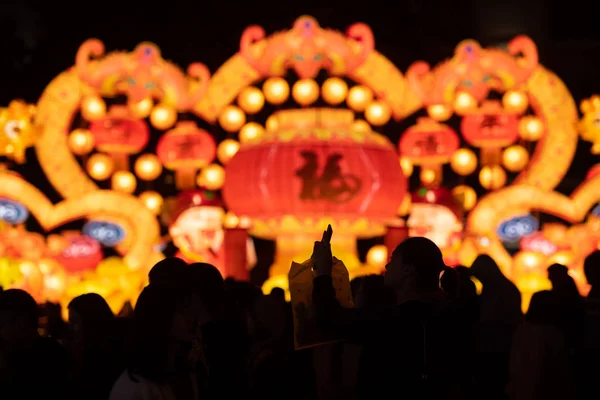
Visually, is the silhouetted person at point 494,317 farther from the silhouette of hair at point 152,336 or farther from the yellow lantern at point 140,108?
the yellow lantern at point 140,108

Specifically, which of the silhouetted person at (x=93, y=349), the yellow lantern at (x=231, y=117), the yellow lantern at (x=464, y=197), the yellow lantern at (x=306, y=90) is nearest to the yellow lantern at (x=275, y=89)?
the yellow lantern at (x=306, y=90)

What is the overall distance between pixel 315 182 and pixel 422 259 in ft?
39.1

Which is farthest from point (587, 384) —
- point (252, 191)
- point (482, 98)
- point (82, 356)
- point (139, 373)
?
point (482, 98)

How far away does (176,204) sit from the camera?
16.4m

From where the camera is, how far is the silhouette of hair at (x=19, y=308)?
4121 millimetres

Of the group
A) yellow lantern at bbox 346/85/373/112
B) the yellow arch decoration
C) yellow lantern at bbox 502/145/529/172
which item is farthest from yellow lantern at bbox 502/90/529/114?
the yellow arch decoration

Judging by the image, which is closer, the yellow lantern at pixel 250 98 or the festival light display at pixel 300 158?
the festival light display at pixel 300 158

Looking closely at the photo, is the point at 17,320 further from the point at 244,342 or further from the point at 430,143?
the point at 430,143

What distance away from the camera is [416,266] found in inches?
139

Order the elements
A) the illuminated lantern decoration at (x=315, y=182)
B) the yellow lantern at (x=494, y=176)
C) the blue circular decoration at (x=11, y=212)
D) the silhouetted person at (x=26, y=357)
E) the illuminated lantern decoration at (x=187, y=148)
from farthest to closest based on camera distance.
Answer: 1. the yellow lantern at (x=494, y=176)
2. the illuminated lantern decoration at (x=187, y=148)
3. the blue circular decoration at (x=11, y=212)
4. the illuminated lantern decoration at (x=315, y=182)
5. the silhouetted person at (x=26, y=357)

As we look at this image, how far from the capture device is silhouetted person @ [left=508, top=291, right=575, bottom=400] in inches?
229

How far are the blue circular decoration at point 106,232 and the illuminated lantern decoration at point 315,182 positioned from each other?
5.78ft

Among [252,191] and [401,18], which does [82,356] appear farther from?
[401,18]

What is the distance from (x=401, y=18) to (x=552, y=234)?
9.97 meters
